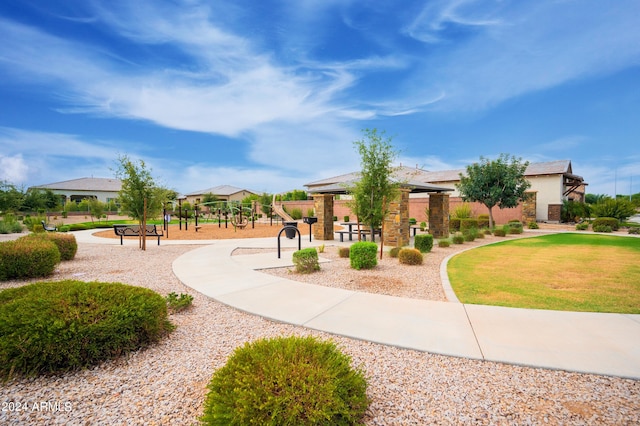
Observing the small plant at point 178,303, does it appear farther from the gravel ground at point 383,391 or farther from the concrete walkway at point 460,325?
the gravel ground at point 383,391

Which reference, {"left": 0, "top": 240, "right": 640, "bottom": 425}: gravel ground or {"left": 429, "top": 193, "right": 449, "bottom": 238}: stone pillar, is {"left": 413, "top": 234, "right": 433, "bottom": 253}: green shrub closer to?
{"left": 429, "top": 193, "right": 449, "bottom": 238}: stone pillar

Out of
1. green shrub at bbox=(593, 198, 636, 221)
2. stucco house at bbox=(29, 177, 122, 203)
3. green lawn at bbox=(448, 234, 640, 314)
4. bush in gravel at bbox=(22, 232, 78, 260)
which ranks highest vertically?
stucco house at bbox=(29, 177, 122, 203)

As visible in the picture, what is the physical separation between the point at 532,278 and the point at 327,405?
7.21 meters

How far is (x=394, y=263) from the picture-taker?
9195 millimetres

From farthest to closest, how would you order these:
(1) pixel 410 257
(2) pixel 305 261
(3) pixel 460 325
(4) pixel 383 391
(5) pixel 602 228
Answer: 1. (5) pixel 602 228
2. (1) pixel 410 257
3. (2) pixel 305 261
4. (3) pixel 460 325
5. (4) pixel 383 391

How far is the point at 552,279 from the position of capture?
7180mm

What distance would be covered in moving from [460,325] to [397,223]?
28.2 feet

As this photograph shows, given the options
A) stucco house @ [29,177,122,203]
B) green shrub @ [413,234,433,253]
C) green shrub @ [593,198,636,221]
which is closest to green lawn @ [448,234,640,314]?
green shrub @ [413,234,433,253]

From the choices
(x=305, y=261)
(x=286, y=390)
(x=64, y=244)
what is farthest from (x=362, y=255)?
(x=64, y=244)

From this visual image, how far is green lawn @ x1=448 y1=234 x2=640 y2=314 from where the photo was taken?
544 cm

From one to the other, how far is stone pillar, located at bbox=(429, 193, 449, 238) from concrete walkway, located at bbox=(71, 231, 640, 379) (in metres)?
11.5

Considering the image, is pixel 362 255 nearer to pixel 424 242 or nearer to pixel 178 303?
pixel 424 242

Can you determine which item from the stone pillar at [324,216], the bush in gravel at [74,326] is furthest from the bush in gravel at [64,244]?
the stone pillar at [324,216]

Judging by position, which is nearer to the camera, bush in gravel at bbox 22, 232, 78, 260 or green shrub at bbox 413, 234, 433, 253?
bush in gravel at bbox 22, 232, 78, 260
